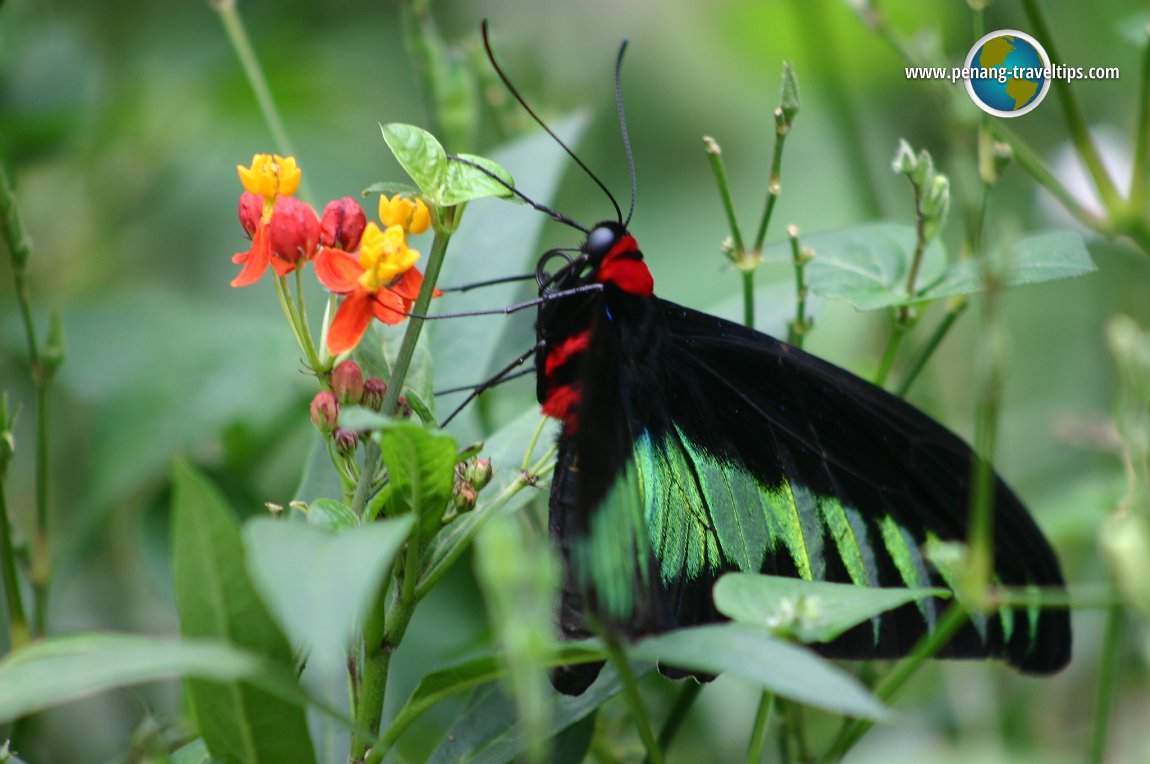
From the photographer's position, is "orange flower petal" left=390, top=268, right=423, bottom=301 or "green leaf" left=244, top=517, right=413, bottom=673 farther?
"orange flower petal" left=390, top=268, right=423, bottom=301

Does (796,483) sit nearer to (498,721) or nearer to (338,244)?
(498,721)

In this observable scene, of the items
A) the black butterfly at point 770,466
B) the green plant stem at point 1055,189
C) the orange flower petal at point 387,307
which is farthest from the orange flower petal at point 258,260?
the green plant stem at point 1055,189

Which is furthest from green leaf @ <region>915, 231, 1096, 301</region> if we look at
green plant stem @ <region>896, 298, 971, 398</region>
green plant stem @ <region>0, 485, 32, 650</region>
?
green plant stem @ <region>0, 485, 32, 650</region>

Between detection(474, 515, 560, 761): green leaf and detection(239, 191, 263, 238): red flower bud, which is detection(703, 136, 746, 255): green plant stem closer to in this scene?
detection(239, 191, 263, 238): red flower bud

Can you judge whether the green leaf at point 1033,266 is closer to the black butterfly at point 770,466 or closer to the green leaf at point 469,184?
the black butterfly at point 770,466

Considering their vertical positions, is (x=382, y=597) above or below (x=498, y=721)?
above

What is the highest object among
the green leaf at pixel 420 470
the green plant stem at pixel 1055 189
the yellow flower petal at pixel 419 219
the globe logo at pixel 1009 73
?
the globe logo at pixel 1009 73

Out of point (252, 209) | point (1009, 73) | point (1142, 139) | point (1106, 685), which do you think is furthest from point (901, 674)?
point (1009, 73)
